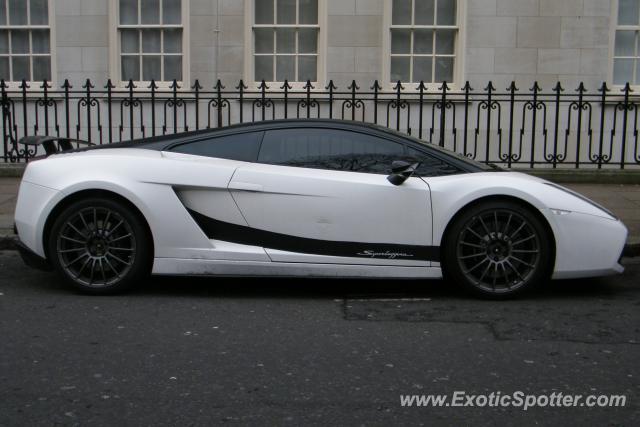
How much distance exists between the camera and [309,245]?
6.28m

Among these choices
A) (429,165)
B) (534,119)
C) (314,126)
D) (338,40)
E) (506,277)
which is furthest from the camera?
(338,40)

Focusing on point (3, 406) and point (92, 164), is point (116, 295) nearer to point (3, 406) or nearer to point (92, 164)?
point (92, 164)

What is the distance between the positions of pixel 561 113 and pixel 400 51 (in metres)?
2.92

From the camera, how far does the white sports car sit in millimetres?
6242

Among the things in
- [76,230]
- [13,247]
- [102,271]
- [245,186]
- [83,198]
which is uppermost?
[245,186]

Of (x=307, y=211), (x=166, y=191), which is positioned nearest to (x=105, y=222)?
(x=166, y=191)

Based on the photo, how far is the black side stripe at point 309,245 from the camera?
20.6ft

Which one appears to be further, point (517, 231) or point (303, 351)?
point (517, 231)

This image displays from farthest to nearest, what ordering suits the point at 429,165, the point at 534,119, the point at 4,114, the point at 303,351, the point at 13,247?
the point at 4,114 → the point at 534,119 → the point at 13,247 → the point at 429,165 → the point at 303,351

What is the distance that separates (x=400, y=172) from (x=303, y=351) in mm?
1780

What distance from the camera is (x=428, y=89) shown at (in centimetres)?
1416

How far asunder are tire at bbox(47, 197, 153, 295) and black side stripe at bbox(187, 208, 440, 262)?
1.60 feet

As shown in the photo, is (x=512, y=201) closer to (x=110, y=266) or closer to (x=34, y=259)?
(x=110, y=266)

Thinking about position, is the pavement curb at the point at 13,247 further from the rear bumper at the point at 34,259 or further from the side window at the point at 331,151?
the side window at the point at 331,151
